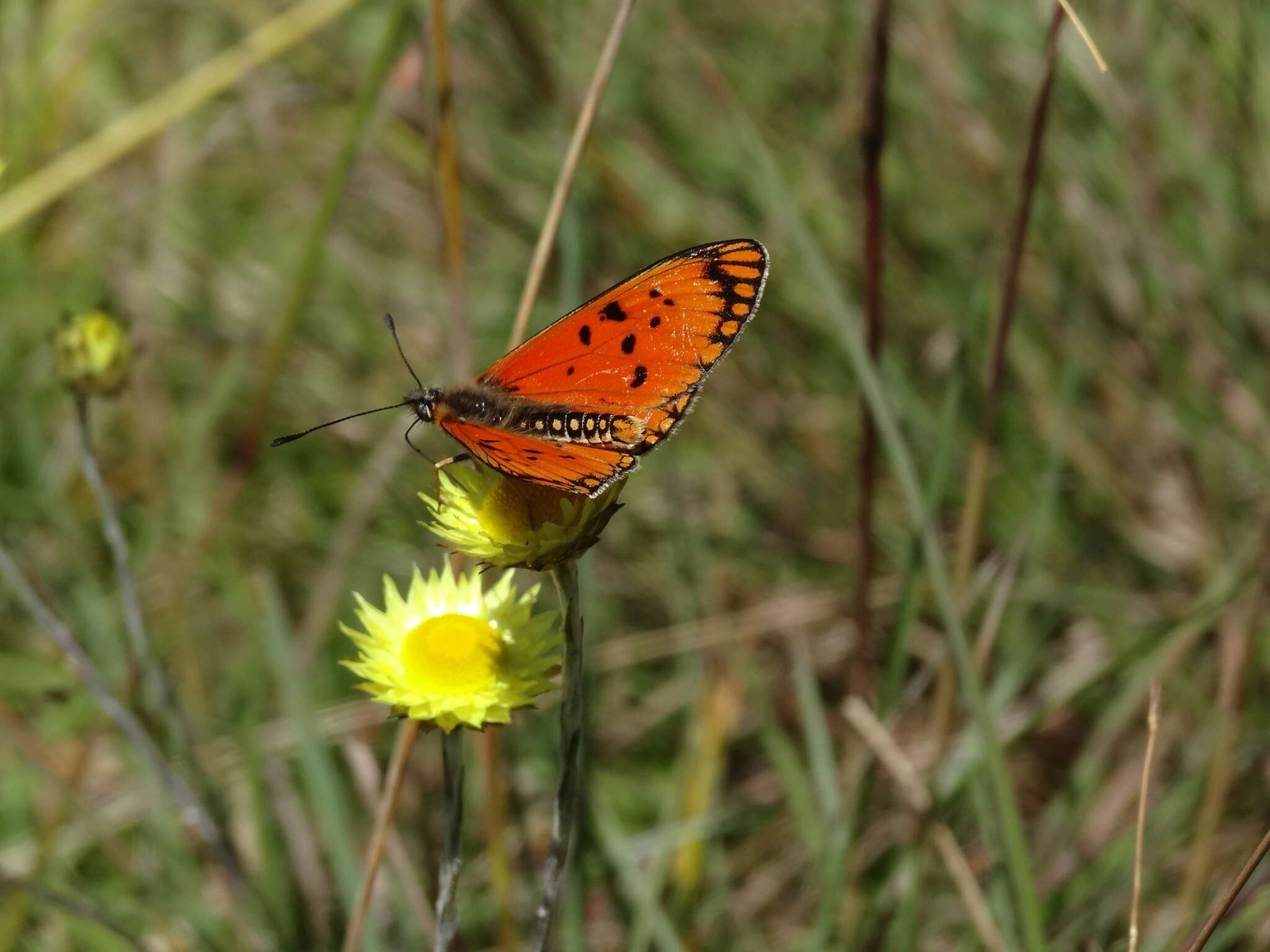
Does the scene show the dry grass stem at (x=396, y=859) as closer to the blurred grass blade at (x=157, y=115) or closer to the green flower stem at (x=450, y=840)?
the green flower stem at (x=450, y=840)

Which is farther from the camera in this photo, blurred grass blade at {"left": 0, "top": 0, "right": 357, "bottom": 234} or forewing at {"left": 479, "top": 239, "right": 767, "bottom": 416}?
blurred grass blade at {"left": 0, "top": 0, "right": 357, "bottom": 234}

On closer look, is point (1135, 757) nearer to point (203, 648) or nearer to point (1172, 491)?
point (1172, 491)

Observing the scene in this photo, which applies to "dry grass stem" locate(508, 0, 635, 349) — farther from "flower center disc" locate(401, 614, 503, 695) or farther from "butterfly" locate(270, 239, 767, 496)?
"flower center disc" locate(401, 614, 503, 695)

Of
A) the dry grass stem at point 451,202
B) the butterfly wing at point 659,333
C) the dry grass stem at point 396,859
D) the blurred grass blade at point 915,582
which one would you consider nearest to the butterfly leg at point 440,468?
the butterfly wing at point 659,333

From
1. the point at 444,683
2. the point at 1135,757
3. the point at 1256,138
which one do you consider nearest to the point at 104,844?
the point at 444,683

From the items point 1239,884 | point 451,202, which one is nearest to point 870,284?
point 451,202

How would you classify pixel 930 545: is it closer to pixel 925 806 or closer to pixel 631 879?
pixel 925 806

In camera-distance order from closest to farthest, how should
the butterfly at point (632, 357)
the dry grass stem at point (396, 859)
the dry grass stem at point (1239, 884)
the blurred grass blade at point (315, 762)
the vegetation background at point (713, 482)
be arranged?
the dry grass stem at point (1239, 884) < the butterfly at point (632, 357) < the blurred grass blade at point (315, 762) < the dry grass stem at point (396, 859) < the vegetation background at point (713, 482)

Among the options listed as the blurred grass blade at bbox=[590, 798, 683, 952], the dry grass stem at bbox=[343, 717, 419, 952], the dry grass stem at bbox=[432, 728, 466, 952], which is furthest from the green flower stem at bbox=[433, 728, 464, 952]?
the blurred grass blade at bbox=[590, 798, 683, 952]
